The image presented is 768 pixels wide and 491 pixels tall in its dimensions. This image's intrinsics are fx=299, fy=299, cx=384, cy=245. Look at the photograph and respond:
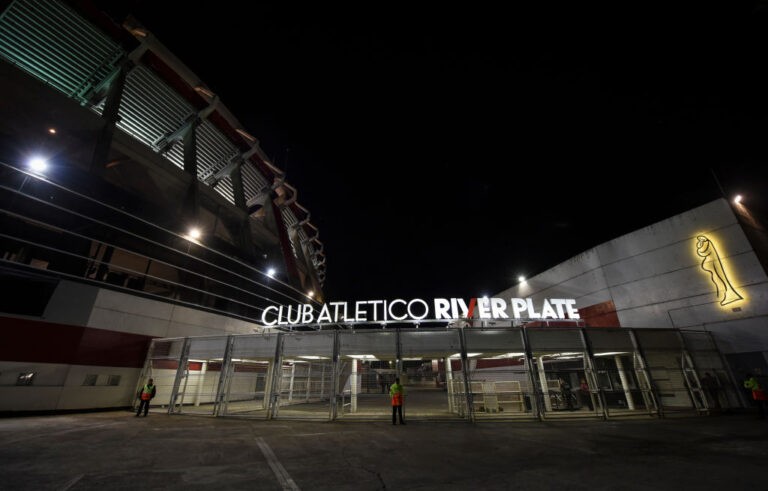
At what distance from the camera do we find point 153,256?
21.8m

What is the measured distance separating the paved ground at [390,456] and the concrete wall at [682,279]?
6888mm

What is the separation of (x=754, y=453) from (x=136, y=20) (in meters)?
39.4

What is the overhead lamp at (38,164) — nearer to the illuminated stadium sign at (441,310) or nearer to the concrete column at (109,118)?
the concrete column at (109,118)

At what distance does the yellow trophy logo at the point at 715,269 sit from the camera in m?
18.0

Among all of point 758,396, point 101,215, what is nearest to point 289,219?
point 101,215

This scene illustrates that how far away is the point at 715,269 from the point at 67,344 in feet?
130

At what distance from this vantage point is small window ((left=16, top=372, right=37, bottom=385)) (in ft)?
52.9

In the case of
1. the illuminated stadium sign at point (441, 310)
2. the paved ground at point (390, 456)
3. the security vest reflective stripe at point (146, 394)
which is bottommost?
the paved ground at point (390, 456)

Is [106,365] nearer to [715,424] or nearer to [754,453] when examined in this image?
[754,453]

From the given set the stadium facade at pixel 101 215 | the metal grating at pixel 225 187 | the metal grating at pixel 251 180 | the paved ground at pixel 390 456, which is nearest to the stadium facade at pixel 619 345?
the paved ground at pixel 390 456

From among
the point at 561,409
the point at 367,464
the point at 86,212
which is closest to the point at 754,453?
the point at 367,464

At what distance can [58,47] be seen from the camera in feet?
69.3

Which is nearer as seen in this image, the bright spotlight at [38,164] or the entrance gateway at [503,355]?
the entrance gateway at [503,355]

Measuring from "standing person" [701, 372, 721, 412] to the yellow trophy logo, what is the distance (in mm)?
4685
